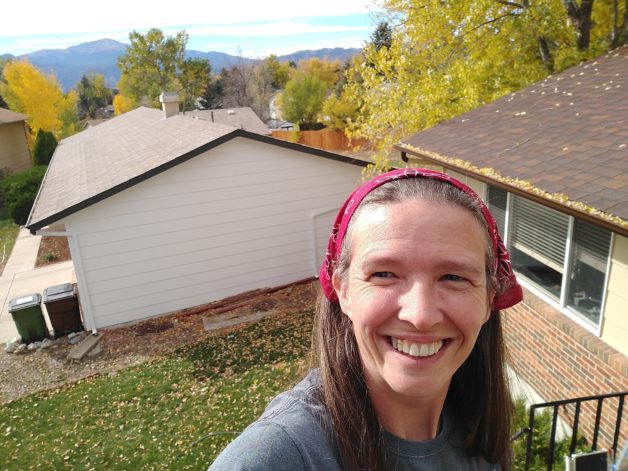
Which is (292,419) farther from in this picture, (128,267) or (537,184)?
(128,267)

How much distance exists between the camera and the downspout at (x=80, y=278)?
362 inches

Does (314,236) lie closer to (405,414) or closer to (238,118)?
(405,414)

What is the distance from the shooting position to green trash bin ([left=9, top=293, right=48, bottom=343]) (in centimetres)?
916

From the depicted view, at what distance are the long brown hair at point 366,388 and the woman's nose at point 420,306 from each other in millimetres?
218

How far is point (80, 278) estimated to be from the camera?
9461mm

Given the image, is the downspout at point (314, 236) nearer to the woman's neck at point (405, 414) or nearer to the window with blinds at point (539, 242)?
the window with blinds at point (539, 242)

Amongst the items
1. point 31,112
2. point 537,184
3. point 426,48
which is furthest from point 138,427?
A: point 31,112

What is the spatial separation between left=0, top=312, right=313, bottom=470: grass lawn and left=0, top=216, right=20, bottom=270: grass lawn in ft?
32.0

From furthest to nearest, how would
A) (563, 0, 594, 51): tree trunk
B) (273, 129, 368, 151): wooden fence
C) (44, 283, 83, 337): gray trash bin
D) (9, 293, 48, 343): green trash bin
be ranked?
(273, 129, 368, 151): wooden fence < (44, 283, 83, 337): gray trash bin < (9, 293, 48, 343): green trash bin < (563, 0, 594, 51): tree trunk

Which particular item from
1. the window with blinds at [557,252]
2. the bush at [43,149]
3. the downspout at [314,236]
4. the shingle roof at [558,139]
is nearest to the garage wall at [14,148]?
the bush at [43,149]

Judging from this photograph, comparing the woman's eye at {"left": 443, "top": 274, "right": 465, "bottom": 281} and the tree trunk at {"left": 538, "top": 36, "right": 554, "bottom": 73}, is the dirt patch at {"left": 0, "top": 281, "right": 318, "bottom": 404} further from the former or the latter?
the woman's eye at {"left": 443, "top": 274, "right": 465, "bottom": 281}

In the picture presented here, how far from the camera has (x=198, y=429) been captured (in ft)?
21.1

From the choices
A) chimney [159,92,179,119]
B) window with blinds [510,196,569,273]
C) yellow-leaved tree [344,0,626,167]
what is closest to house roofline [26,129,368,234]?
yellow-leaved tree [344,0,626,167]

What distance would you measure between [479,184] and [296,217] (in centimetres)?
551
